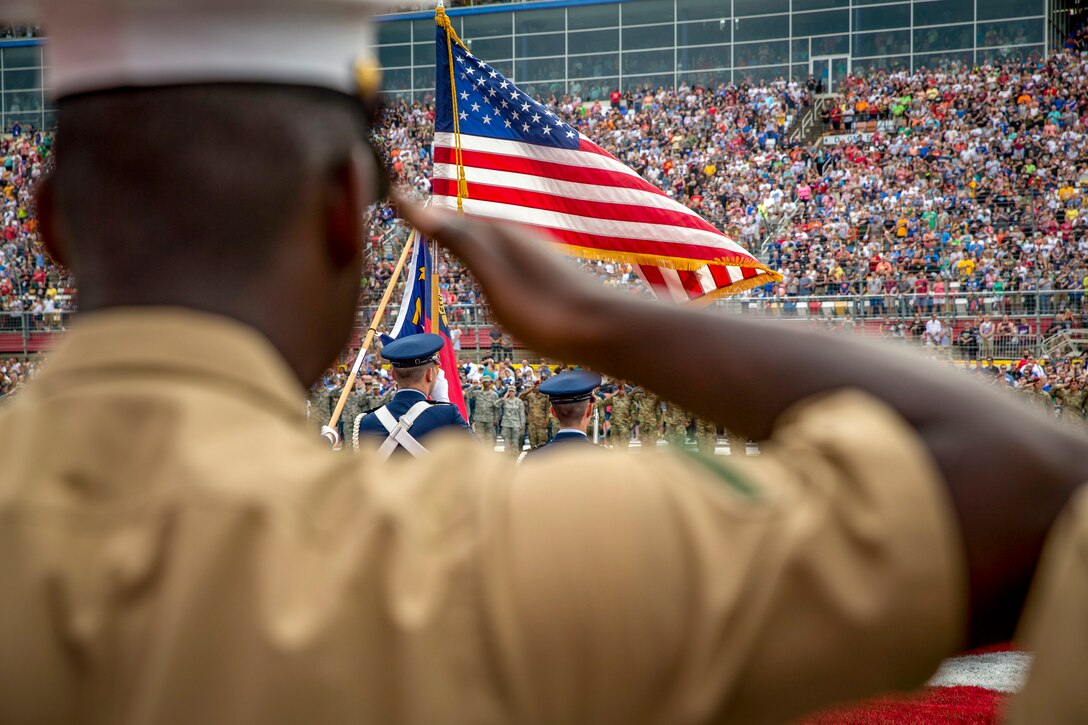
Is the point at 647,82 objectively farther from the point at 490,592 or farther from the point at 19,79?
the point at 490,592

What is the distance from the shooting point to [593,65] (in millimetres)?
32938

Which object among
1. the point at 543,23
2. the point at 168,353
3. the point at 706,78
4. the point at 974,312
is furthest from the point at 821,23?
the point at 168,353

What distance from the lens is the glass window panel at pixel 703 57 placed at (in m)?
31.9

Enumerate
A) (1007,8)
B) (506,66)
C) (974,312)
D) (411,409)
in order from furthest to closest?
(506,66) < (1007,8) < (974,312) < (411,409)

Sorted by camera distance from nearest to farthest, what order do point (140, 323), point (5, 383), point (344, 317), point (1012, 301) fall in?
1. point (140, 323)
2. point (344, 317)
3. point (1012, 301)
4. point (5, 383)

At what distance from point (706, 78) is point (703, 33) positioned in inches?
49.1

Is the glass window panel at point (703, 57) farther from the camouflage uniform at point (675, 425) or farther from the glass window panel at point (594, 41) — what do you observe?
the camouflage uniform at point (675, 425)

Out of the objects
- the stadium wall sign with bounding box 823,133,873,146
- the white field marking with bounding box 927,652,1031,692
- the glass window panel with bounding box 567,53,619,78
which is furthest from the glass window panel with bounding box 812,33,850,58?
the white field marking with bounding box 927,652,1031,692

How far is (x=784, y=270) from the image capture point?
939 inches

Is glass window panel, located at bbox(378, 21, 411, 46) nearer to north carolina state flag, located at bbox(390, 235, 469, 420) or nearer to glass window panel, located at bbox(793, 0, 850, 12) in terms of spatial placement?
glass window panel, located at bbox(793, 0, 850, 12)

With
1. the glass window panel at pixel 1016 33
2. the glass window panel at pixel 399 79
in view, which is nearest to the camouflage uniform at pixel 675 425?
the glass window panel at pixel 1016 33

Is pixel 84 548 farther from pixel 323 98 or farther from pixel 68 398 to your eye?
pixel 323 98

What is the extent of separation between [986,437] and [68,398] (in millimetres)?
643

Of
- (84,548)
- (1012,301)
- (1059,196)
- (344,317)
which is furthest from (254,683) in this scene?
(1059,196)
